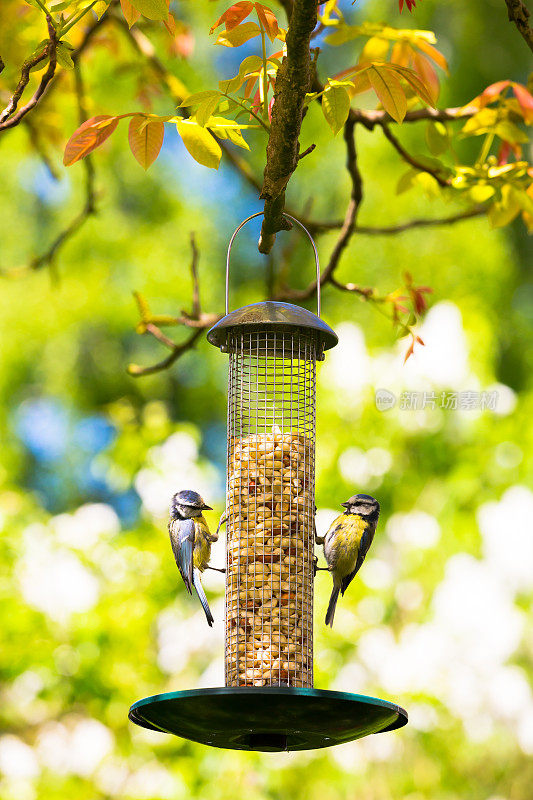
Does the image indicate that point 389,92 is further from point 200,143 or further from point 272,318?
point 272,318

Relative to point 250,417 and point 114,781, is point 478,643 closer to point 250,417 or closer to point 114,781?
point 114,781

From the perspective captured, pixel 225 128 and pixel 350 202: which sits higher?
pixel 350 202

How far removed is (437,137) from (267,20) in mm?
1101

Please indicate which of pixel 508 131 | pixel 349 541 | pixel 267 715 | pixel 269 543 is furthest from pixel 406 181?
pixel 267 715

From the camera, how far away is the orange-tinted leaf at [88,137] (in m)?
2.08

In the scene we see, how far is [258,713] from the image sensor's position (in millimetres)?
2135

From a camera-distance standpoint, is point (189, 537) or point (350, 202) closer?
point (189, 537)

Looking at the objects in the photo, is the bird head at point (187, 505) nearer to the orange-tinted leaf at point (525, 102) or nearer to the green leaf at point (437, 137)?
the green leaf at point (437, 137)

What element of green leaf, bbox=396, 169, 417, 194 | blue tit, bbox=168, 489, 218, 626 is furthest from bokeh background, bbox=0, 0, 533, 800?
blue tit, bbox=168, 489, 218, 626

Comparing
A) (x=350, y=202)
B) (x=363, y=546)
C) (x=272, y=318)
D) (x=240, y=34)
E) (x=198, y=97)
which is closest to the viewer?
(x=198, y=97)

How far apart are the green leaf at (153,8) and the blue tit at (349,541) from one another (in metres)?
1.50

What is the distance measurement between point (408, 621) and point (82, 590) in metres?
2.02

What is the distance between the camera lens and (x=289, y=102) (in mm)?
1763

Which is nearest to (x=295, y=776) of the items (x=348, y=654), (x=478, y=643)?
(x=348, y=654)
